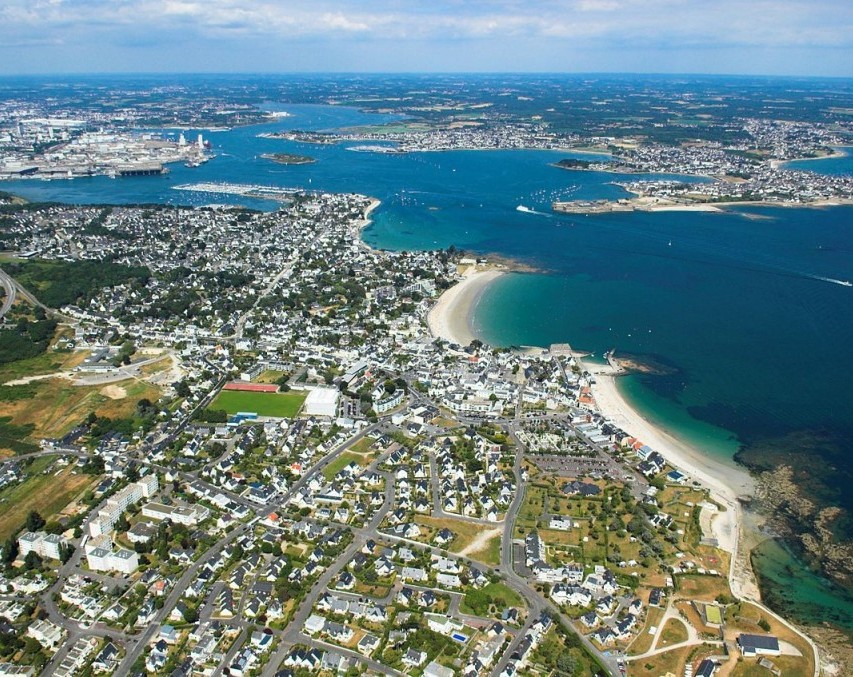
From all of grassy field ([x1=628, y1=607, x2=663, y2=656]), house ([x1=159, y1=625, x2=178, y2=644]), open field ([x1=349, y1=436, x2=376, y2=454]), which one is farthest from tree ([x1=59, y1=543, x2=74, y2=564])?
grassy field ([x1=628, y1=607, x2=663, y2=656])

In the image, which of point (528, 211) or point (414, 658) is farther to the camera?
point (528, 211)

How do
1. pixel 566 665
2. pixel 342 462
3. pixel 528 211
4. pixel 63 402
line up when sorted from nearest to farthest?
1. pixel 566 665
2. pixel 342 462
3. pixel 63 402
4. pixel 528 211

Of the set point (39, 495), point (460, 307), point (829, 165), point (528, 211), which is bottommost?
point (39, 495)

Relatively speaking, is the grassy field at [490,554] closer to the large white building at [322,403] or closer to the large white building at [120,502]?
the large white building at [322,403]

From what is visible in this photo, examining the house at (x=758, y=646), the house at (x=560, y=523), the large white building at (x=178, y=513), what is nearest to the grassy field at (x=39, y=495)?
the large white building at (x=178, y=513)

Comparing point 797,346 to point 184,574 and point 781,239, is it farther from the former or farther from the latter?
point 184,574

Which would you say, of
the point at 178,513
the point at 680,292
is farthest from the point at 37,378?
the point at 680,292

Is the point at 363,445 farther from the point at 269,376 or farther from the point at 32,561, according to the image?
the point at 32,561
